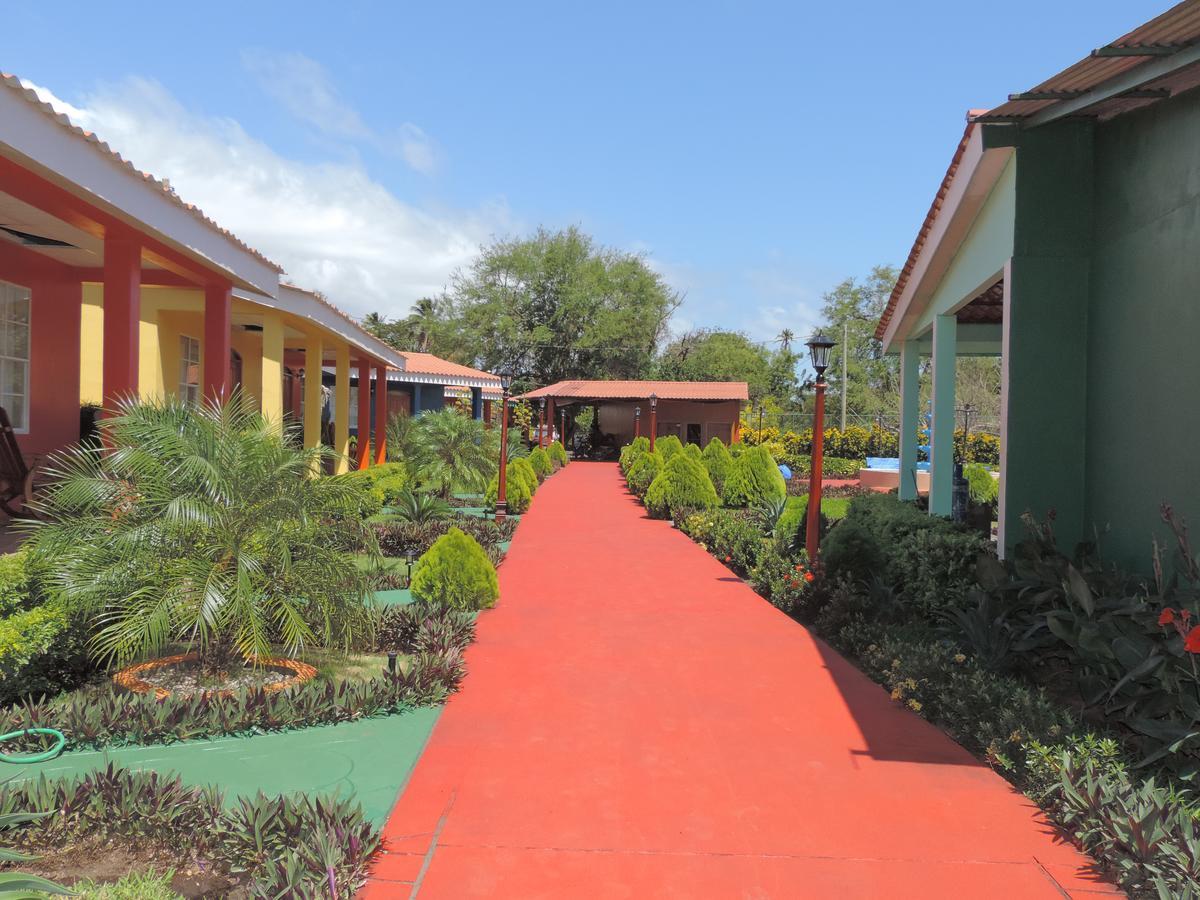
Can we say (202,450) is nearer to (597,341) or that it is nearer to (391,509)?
(391,509)

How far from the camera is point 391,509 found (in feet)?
44.4

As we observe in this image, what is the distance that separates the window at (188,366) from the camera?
1396 centimetres

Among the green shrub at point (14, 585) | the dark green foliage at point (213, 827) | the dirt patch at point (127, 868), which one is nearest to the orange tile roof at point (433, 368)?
the green shrub at point (14, 585)

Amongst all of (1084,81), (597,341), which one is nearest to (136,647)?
(1084,81)

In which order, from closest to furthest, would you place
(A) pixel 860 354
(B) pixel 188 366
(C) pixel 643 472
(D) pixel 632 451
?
A: (B) pixel 188 366 < (C) pixel 643 472 < (D) pixel 632 451 < (A) pixel 860 354

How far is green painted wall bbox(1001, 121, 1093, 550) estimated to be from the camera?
19.1 ft

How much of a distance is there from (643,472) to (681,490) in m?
4.44

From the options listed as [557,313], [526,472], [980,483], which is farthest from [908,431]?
[557,313]

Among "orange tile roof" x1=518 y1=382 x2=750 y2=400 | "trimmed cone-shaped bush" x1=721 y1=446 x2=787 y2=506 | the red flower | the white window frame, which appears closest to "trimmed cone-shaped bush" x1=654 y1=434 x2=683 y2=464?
"orange tile roof" x1=518 y1=382 x2=750 y2=400

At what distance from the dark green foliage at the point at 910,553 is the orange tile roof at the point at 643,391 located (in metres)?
23.0

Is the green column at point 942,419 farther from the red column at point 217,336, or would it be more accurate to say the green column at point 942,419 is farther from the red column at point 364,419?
the red column at point 364,419

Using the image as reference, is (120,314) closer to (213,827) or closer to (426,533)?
(426,533)

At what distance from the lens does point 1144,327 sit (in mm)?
5184

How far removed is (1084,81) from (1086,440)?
2.38m
